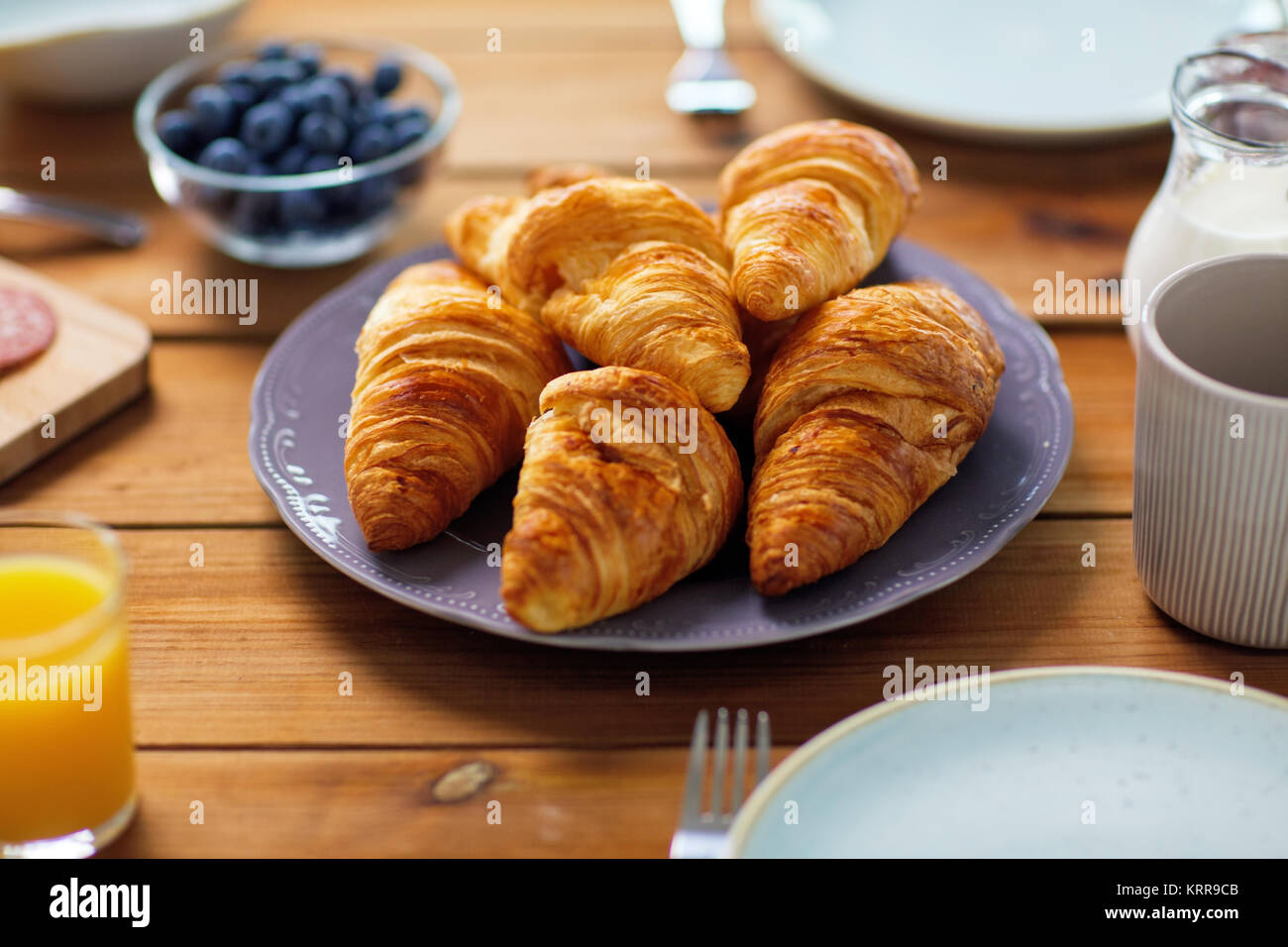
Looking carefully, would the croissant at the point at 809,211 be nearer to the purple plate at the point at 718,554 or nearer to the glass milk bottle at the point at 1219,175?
the purple plate at the point at 718,554

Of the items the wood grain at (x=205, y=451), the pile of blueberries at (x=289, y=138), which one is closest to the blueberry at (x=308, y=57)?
the pile of blueberries at (x=289, y=138)

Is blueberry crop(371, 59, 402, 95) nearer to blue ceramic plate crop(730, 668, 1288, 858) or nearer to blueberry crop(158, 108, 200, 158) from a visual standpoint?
blueberry crop(158, 108, 200, 158)

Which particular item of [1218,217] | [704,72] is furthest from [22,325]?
[1218,217]

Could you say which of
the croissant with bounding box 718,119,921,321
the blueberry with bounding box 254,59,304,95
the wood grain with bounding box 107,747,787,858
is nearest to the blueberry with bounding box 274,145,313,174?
the blueberry with bounding box 254,59,304,95

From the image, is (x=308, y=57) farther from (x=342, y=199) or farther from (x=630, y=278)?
(x=630, y=278)

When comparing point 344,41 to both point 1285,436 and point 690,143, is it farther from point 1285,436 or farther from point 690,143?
point 1285,436

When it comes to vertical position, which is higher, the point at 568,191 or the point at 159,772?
the point at 568,191
